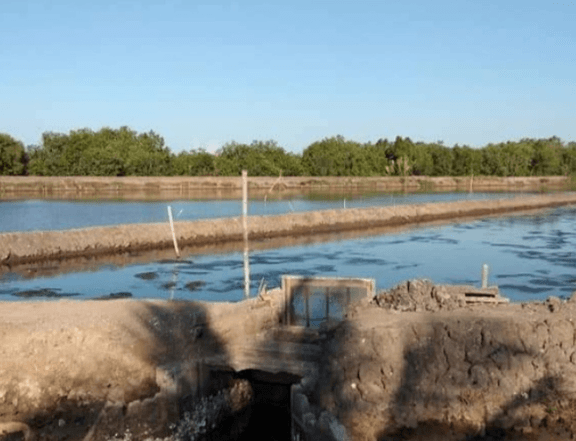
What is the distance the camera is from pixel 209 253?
116 ft

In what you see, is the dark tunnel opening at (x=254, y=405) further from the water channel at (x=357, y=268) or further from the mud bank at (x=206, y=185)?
the mud bank at (x=206, y=185)

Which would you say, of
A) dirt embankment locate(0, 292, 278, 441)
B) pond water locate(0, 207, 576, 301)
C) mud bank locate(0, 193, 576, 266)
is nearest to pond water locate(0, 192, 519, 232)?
mud bank locate(0, 193, 576, 266)

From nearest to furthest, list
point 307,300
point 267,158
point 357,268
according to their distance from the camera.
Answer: point 307,300 < point 357,268 < point 267,158

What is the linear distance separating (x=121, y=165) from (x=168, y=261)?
76.5 m

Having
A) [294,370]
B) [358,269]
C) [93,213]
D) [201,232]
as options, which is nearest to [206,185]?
[93,213]

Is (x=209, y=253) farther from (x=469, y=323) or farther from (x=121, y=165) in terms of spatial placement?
(x=121, y=165)

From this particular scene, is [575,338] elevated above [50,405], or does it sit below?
above

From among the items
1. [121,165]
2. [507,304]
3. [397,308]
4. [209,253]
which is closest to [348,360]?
[397,308]

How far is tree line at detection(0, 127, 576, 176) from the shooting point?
106062mm

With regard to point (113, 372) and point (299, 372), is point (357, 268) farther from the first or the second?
point (113, 372)

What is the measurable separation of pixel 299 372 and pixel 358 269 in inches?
715

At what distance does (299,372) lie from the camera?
1249 cm

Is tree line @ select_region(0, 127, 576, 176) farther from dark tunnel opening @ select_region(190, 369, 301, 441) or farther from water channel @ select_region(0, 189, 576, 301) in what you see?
dark tunnel opening @ select_region(190, 369, 301, 441)

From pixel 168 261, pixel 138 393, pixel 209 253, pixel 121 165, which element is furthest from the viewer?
pixel 121 165
